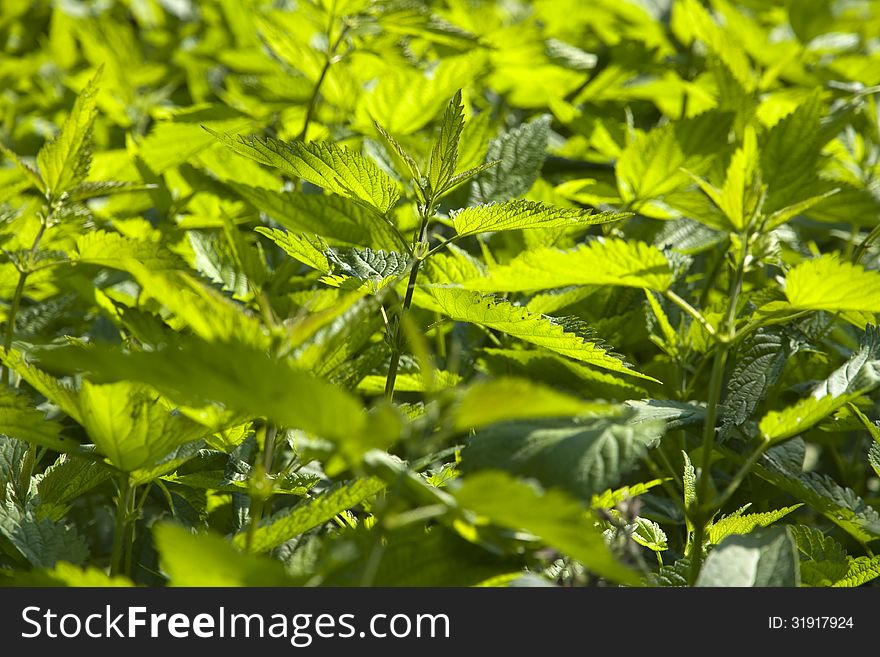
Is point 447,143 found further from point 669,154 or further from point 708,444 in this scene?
point 669,154

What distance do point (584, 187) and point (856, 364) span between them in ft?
1.85

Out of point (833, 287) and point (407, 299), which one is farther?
point (407, 299)

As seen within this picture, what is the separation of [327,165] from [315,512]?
1.24ft

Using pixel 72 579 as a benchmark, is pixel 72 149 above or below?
above

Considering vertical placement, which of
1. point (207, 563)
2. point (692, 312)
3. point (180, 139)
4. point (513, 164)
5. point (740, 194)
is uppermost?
point (180, 139)

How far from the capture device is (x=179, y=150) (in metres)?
1.34

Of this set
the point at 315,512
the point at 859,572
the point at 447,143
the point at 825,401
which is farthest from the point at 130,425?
the point at 859,572

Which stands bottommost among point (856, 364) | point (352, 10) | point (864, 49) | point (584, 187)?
point (856, 364)

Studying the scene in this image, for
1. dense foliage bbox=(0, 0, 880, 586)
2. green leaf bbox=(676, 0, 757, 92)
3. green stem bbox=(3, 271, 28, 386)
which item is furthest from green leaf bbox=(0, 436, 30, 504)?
green leaf bbox=(676, 0, 757, 92)

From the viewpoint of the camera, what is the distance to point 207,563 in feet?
1.93

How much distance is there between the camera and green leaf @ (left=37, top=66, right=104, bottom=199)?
99 cm
